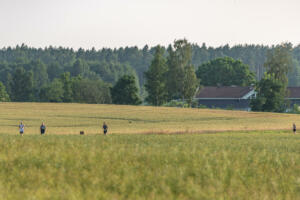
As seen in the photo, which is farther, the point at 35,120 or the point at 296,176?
the point at 35,120

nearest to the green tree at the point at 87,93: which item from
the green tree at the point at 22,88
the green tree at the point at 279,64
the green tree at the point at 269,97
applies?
the green tree at the point at 22,88

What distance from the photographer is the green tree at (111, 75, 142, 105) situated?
114625 millimetres

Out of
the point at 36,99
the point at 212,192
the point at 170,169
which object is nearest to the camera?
the point at 212,192

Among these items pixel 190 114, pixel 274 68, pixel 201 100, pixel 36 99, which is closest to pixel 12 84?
pixel 36 99

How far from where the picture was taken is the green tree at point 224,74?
14125cm

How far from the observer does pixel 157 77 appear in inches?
4496

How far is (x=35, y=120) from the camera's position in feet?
217

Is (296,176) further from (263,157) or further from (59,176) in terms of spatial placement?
(59,176)

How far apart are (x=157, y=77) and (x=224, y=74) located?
112 ft

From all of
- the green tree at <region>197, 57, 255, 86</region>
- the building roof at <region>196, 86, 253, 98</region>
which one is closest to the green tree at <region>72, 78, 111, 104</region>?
the green tree at <region>197, 57, 255, 86</region>

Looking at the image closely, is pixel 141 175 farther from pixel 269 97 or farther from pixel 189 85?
pixel 189 85

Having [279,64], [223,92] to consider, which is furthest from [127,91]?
[279,64]

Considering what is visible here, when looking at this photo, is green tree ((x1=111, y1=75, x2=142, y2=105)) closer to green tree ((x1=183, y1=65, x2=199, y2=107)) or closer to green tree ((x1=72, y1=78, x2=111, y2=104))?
green tree ((x1=183, y1=65, x2=199, y2=107))

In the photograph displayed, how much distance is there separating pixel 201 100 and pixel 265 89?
24.7 metres
